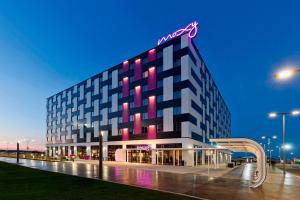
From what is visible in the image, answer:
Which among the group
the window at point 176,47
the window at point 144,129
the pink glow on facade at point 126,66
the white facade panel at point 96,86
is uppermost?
the window at point 176,47

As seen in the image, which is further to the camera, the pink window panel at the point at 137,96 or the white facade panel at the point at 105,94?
the white facade panel at the point at 105,94

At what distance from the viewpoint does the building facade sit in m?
54.6

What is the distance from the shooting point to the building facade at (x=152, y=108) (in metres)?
54.6

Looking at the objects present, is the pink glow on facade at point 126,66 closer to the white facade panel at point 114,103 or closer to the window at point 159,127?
the white facade panel at point 114,103

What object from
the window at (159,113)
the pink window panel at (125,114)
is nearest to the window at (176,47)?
the window at (159,113)

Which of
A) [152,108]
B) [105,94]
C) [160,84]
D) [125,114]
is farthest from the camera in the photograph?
[105,94]

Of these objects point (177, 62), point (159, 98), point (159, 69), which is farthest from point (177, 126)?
point (159, 69)

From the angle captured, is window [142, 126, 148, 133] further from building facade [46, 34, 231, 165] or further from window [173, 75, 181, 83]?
window [173, 75, 181, 83]

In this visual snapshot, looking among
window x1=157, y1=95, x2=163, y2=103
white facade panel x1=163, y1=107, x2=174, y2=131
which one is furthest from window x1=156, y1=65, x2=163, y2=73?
white facade panel x1=163, y1=107, x2=174, y2=131

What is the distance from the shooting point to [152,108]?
2370 inches

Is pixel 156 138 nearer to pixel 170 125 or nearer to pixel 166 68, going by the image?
pixel 170 125

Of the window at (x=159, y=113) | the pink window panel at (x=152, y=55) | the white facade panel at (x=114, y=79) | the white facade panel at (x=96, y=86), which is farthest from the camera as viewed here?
the white facade panel at (x=96, y=86)

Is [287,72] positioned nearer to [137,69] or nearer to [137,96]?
[137,96]

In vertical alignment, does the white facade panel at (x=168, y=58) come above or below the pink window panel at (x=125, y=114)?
above
